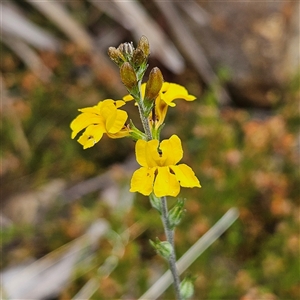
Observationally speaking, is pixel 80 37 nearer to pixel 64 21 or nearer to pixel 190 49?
pixel 64 21

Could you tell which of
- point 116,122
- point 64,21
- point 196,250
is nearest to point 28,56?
point 64,21

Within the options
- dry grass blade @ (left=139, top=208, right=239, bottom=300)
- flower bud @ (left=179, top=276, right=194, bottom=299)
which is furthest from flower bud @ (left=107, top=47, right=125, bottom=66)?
dry grass blade @ (left=139, top=208, right=239, bottom=300)

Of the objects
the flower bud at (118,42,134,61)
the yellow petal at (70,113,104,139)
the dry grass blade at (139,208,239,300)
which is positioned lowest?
the dry grass blade at (139,208,239,300)

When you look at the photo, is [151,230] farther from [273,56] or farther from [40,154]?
[273,56]

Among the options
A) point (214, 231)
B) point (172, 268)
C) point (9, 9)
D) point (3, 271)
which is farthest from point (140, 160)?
point (9, 9)

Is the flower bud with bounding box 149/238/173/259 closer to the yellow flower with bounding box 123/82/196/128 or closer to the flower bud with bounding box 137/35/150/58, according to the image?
the yellow flower with bounding box 123/82/196/128

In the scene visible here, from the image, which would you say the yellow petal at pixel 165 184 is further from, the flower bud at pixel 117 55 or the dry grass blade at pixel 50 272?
the dry grass blade at pixel 50 272

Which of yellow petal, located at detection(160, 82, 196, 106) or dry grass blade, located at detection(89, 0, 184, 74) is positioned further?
dry grass blade, located at detection(89, 0, 184, 74)
